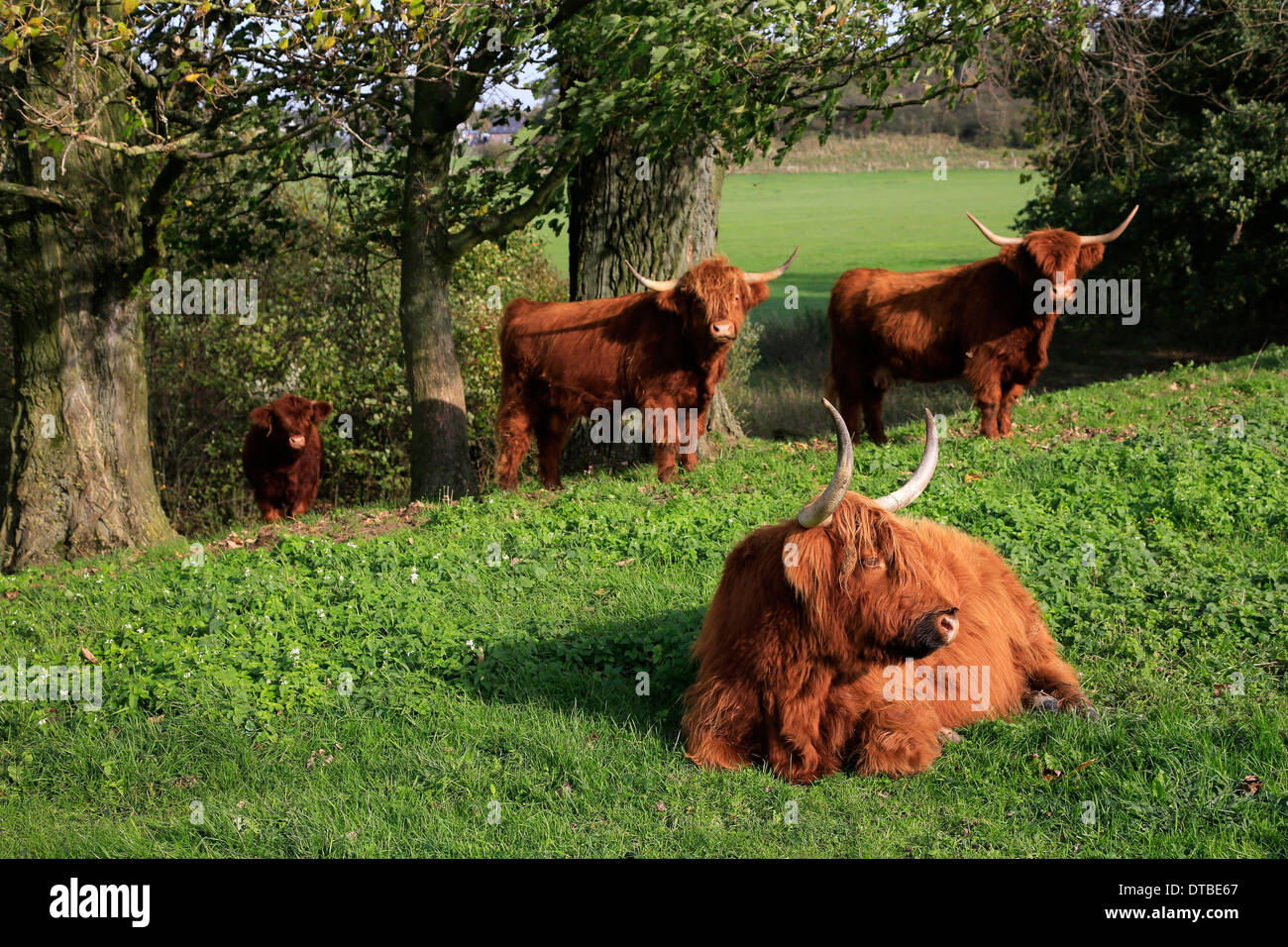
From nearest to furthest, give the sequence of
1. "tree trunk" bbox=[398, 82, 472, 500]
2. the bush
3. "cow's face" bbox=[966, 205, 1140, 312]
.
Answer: "cow's face" bbox=[966, 205, 1140, 312], "tree trunk" bbox=[398, 82, 472, 500], the bush

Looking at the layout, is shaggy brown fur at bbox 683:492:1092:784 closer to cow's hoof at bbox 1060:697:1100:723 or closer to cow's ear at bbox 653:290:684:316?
cow's hoof at bbox 1060:697:1100:723

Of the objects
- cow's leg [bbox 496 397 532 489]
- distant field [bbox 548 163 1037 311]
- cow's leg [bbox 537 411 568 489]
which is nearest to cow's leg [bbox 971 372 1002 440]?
cow's leg [bbox 537 411 568 489]

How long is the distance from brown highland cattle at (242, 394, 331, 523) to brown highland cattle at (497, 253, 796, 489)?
2912 mm

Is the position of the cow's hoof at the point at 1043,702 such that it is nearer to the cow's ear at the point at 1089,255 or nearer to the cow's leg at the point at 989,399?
the cow's leg at the point at 989,399

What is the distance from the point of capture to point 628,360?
409 inches

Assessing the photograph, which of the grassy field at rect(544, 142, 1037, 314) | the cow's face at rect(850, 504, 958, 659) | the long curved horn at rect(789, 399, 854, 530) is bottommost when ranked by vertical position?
the cow's face at rect(850, 504, 958, 659)

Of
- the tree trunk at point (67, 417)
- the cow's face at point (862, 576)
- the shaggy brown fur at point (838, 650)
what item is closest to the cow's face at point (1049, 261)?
the shaggy brown fur at point (838, 650)

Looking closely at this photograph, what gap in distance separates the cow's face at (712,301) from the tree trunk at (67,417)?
5.70 metres

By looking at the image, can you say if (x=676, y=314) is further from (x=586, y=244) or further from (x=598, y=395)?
(x=586, y=244)

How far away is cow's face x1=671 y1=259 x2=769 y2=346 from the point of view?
985 cm

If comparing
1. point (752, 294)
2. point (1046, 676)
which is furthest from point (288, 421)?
point (1046, 676)

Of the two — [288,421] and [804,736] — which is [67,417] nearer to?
[288,421]

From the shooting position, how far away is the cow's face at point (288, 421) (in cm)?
1234

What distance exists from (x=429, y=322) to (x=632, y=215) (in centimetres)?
250
